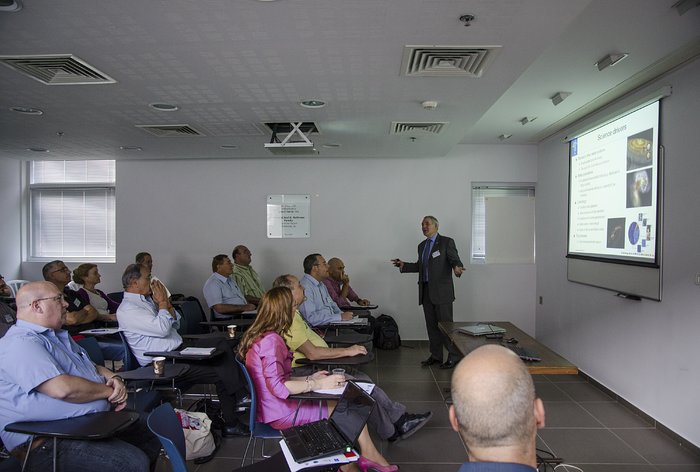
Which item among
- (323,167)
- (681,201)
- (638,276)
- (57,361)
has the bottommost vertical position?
(57,361)

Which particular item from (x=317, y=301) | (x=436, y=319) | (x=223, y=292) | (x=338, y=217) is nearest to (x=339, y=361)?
(x=317, y=301)

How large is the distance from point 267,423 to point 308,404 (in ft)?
0.81

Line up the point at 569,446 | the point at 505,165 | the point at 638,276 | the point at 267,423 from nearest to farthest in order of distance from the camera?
the point at 267,423 → the point at 569,446 → the point at 638,276 → the point at 505,165

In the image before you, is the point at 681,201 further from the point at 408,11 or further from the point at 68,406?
the point at 68,406

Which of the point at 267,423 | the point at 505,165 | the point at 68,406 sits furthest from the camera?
the point at 505,165

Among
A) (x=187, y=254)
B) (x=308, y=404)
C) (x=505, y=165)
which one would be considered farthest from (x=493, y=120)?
(x=187, y=254)

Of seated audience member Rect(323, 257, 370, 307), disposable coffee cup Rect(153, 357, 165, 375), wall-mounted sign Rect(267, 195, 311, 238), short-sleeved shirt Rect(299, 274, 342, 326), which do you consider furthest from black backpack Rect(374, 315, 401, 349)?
disposable coffee cup Rect(153, 357, 165, 375)

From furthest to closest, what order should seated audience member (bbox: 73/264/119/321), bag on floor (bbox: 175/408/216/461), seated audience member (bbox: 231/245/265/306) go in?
seated audience member (bbox: 231/245/265/306) → seated audience member (bbox: 73/264/119/321) → bag on floor (bbox: 175/408/216/461)

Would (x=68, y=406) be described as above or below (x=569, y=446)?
above

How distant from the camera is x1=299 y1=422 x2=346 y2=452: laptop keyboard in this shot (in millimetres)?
1913

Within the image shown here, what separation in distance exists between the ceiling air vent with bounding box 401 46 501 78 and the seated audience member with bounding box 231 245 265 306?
3.75 meters

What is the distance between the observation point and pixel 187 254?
7004mm

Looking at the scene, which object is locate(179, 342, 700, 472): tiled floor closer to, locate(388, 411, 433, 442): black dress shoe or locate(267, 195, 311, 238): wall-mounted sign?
locate(388, 411, 433, 442): black dress shoe

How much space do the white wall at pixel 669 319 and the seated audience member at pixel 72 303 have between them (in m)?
5.10
